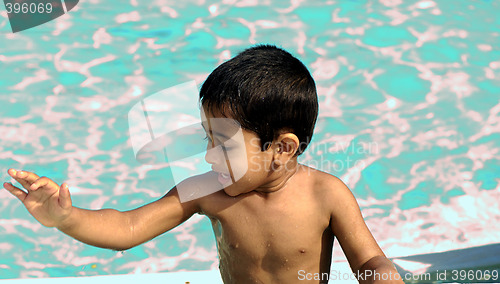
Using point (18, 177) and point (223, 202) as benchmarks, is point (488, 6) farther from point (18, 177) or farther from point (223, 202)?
point (18, 177)

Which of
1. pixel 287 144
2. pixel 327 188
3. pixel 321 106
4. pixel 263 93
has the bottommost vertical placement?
pixel 321 106

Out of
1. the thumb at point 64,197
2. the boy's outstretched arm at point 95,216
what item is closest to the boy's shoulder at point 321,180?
the boy's outstretched arm at point 95,216

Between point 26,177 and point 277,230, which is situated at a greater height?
point 26,177

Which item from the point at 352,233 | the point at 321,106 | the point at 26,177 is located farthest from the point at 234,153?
the point at 321,106

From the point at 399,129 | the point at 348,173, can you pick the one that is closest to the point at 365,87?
the point at 399,129

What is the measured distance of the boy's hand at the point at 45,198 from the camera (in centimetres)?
194

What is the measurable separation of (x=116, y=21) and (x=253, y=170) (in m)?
4.03

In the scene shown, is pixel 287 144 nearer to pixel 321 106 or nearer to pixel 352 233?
pixel 352 233

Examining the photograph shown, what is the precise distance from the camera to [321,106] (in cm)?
512

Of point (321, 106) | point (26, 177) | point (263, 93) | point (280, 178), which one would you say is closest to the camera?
point (26, 177)

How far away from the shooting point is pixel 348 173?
4590mm

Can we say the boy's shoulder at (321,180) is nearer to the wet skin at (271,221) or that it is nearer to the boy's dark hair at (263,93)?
the wet skin at (271,221)

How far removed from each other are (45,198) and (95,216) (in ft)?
0.71

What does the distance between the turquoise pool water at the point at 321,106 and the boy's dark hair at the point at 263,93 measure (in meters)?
2.01
